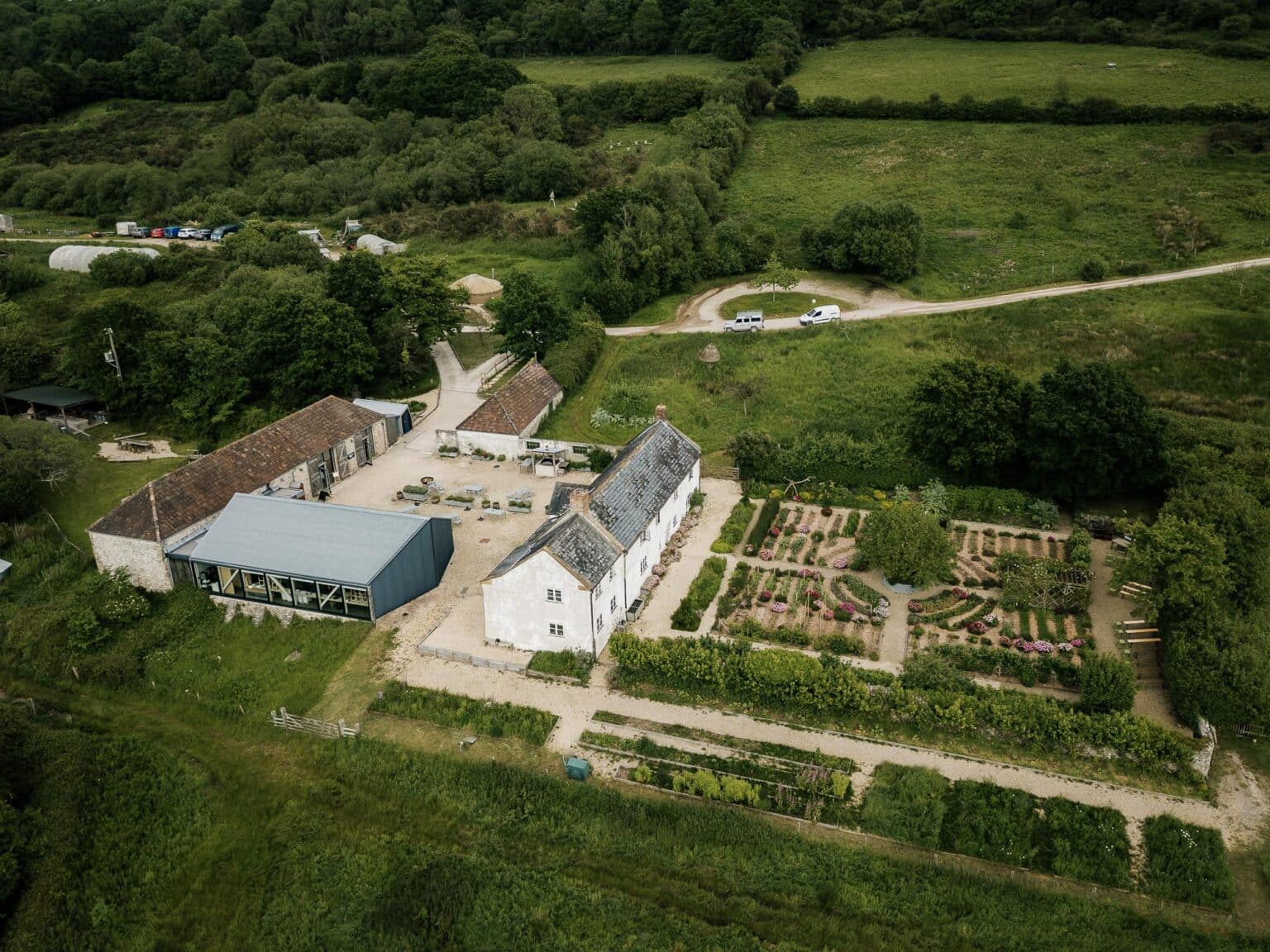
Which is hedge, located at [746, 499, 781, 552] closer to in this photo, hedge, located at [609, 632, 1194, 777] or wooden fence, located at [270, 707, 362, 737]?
hedge, located at [609, 632, 1194, 777]

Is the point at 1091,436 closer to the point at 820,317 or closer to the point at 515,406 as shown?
the point at 820,317

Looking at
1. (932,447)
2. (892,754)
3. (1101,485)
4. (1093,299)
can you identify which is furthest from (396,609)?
(1093,299)

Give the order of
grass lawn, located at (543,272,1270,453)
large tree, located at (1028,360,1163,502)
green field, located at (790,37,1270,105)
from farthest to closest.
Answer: green field, located at (790,37,1270,105) → grass lawn, located at (543,272,1270,453) → large tree, located at (1028,360,1163,502)

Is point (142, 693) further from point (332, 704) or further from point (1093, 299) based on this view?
point (1093, 299)

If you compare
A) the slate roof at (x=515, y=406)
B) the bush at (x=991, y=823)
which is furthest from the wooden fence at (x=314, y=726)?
the slate roof at (x=515, y=406)

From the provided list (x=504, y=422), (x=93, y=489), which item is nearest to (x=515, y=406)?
(x=504, y=422)

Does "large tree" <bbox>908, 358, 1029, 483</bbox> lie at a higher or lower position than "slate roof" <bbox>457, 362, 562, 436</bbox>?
higher

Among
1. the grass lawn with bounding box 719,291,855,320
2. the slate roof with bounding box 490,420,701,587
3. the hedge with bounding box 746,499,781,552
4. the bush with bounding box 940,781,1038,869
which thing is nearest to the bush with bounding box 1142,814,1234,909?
the bush with bounding box 940,781,1038,869
